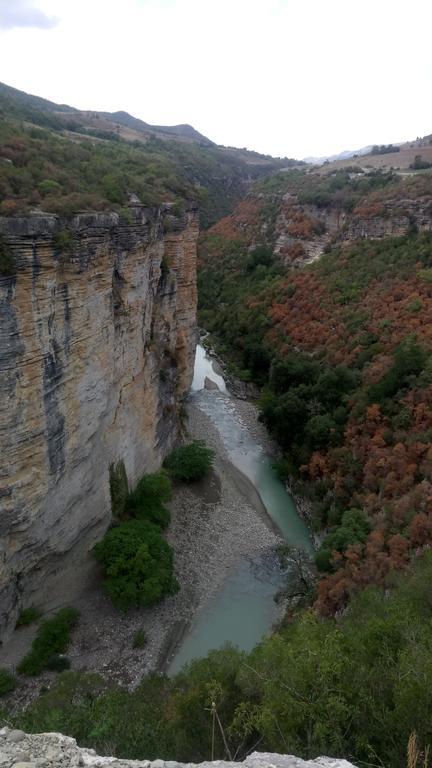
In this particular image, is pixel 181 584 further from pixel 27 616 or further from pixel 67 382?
pixel 67 382

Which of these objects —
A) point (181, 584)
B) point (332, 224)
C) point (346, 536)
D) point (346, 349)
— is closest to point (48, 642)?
point (181, 584)

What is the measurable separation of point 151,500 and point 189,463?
3201 mm

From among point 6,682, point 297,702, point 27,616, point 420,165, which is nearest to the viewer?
point 297,702

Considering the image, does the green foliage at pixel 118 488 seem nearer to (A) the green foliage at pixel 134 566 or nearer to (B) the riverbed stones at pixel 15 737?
(A) the green foliage at pixel 134 566

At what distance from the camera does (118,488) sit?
16.6m

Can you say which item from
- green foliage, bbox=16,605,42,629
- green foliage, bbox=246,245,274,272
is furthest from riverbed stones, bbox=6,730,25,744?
green foliage, bbox=246,245,274,272

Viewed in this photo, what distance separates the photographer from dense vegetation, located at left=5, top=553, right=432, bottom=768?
19.7 ft

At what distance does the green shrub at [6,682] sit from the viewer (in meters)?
11.3

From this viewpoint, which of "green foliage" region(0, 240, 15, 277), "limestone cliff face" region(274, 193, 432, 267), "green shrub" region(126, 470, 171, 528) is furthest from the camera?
"limestone cliff face" region(274, 193, 432, 267)

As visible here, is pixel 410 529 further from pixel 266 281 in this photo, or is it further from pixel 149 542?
pixel 266 281

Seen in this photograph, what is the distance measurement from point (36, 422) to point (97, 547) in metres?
5.37

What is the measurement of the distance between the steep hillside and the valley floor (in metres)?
2.63

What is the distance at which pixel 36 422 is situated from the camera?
11312 millimetres

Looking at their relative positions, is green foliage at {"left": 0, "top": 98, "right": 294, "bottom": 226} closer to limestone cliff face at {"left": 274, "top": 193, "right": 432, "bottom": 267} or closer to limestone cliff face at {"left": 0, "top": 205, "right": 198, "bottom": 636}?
limestone cliff face at {"left": 0, "top": 205, "right": 198, "bottom": 636}
